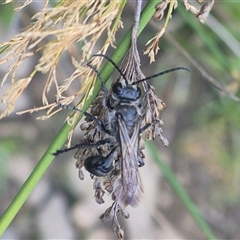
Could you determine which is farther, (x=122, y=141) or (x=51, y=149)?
(x=122, y=141)

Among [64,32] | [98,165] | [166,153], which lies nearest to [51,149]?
[98,165]

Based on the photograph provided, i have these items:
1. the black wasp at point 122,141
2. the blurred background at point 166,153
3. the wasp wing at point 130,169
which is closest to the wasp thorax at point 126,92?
the black wasp at point 122,141

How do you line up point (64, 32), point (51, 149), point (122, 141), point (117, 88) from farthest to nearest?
1. point (122, 141)
2. point (117, 88)
3. point (51, 149)
4. point (64, 32)

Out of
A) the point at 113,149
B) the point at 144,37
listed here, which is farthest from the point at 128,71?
the point at 144,37

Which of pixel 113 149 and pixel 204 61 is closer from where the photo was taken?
pixel 113 149

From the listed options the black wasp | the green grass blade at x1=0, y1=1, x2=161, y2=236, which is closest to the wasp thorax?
the black wasp

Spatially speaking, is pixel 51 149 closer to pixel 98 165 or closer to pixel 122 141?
pixel 98 165

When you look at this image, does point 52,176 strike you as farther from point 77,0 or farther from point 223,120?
point 77,0
